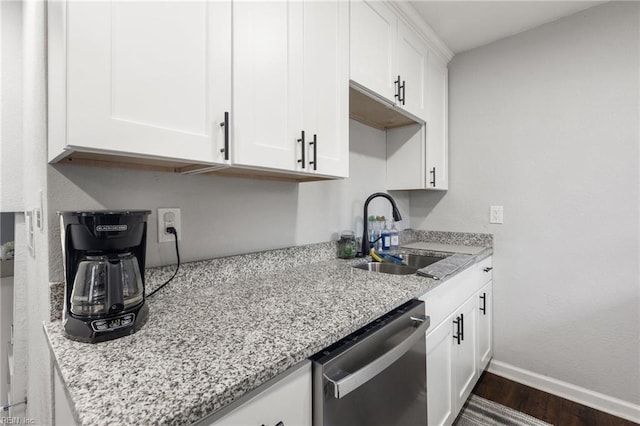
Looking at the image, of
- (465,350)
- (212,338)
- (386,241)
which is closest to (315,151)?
(212,338)

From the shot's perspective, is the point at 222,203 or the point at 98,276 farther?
the point at 222,203

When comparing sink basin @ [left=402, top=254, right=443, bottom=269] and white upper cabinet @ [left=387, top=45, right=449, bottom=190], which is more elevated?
white upper cabinet @ [left=387, top=45, right=449, bottom=190]

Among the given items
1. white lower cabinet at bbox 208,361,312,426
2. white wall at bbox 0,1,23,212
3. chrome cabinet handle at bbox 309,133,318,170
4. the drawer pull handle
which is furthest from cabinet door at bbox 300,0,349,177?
white wall at bbox 0,1,23,212

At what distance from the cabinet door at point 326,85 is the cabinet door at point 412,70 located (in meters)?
0.51

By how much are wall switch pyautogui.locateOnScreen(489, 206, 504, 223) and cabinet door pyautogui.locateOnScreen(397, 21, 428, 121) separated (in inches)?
33.1

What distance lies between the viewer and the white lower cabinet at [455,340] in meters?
1.26

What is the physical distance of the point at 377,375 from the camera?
895 mm

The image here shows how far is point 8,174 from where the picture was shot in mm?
1365

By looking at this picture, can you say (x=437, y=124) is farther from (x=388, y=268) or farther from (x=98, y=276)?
(x=98, y=276)

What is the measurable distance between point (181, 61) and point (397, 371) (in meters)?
1.14

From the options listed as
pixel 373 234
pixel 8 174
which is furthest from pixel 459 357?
pixel 8 174

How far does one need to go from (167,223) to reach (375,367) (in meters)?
0.85

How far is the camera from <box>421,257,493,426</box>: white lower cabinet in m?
1.26

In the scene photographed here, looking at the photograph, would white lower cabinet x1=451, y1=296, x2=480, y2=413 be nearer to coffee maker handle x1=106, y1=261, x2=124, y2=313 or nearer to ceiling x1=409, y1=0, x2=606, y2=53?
coffee maker handle x1=106, y1=261, x2=124, y2=313
